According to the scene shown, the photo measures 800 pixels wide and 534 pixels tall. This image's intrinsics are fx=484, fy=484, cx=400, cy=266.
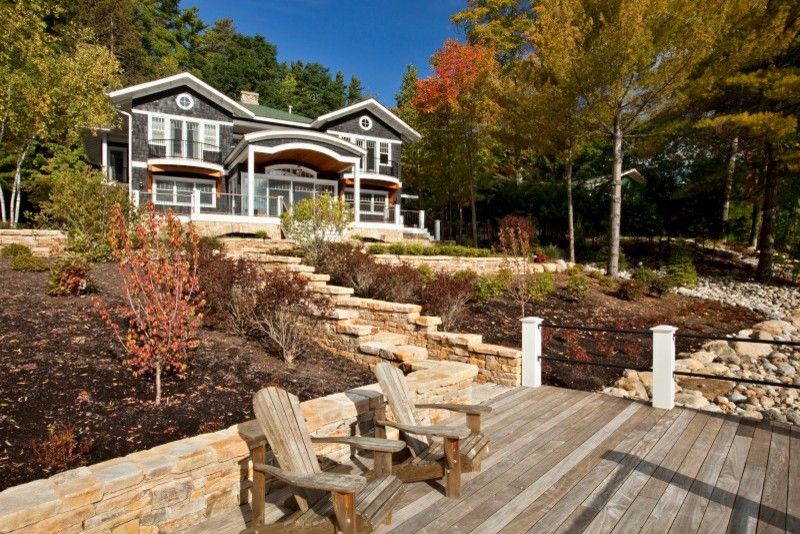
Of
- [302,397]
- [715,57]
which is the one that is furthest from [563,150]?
[302,397]

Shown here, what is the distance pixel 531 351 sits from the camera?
6.30 m

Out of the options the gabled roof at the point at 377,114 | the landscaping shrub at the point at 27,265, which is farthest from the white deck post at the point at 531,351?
the gabled roof at the point at 377,114

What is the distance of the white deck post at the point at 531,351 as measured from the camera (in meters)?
6.25

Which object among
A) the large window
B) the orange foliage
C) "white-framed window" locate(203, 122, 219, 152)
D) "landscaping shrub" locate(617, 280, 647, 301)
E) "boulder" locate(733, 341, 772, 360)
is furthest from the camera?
"white-framed window" locate(203, 122, 219, 152)

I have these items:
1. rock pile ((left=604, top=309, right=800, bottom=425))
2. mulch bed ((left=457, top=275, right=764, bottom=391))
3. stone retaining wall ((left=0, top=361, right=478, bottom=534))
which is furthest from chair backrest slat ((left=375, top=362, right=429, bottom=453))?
rock pile ((left=604, top=309, right=800, bottom=425))

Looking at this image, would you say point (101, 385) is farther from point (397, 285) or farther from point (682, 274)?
point (682, 274)

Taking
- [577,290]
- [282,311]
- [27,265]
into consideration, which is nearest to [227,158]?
[27,265]

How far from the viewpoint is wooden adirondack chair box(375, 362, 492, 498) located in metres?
3.32

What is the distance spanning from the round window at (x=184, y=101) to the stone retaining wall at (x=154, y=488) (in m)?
21.3

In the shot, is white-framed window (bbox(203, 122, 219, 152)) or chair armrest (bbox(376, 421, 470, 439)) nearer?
chair armrest (bbox(376, 421, 470, 439))

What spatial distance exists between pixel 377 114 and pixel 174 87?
999 cm

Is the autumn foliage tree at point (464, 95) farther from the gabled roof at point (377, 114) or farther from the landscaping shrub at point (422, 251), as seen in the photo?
the landscaping shrub at point (422, 251)

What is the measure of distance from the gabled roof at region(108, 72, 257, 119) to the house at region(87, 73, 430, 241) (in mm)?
43

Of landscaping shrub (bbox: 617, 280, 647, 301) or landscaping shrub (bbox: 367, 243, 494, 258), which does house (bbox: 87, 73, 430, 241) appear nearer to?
landscaping shrub (bbox: 367, 243, 494, 258)
